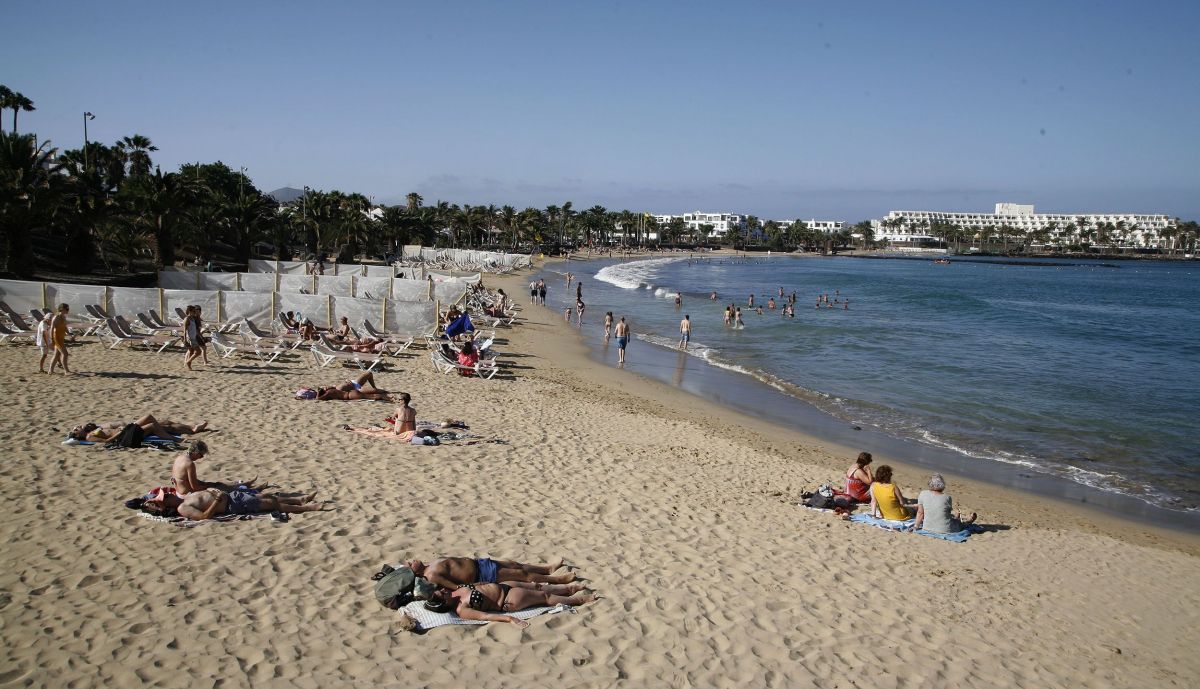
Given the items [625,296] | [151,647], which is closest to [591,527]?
[151,647]

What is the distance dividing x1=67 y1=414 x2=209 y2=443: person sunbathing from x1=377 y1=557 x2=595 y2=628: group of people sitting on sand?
4.72 m

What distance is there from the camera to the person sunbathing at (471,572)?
5443 mm

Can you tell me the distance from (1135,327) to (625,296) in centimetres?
2963

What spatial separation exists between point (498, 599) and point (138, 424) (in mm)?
5688

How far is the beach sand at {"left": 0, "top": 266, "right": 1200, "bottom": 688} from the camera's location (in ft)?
15.6

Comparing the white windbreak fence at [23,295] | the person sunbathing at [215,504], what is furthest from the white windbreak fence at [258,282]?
the person sunbathing at [215,504]

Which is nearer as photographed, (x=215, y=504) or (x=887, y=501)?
(x=215, y=504)

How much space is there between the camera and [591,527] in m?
7.25

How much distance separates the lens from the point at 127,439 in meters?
8.33

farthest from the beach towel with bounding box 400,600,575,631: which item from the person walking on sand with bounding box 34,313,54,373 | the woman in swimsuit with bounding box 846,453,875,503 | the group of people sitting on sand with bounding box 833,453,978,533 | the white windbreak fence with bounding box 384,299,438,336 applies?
the white windbreak fence with bounding box 384,299,438,336

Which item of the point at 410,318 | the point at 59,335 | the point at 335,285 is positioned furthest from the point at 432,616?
the point at 335,285

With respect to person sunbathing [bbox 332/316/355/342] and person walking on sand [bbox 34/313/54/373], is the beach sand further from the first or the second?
person sunbathing [bbox 332/316/355/342]

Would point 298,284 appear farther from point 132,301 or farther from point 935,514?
point 935,514

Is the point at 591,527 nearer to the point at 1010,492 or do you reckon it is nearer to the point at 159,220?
the point at 1010,492
